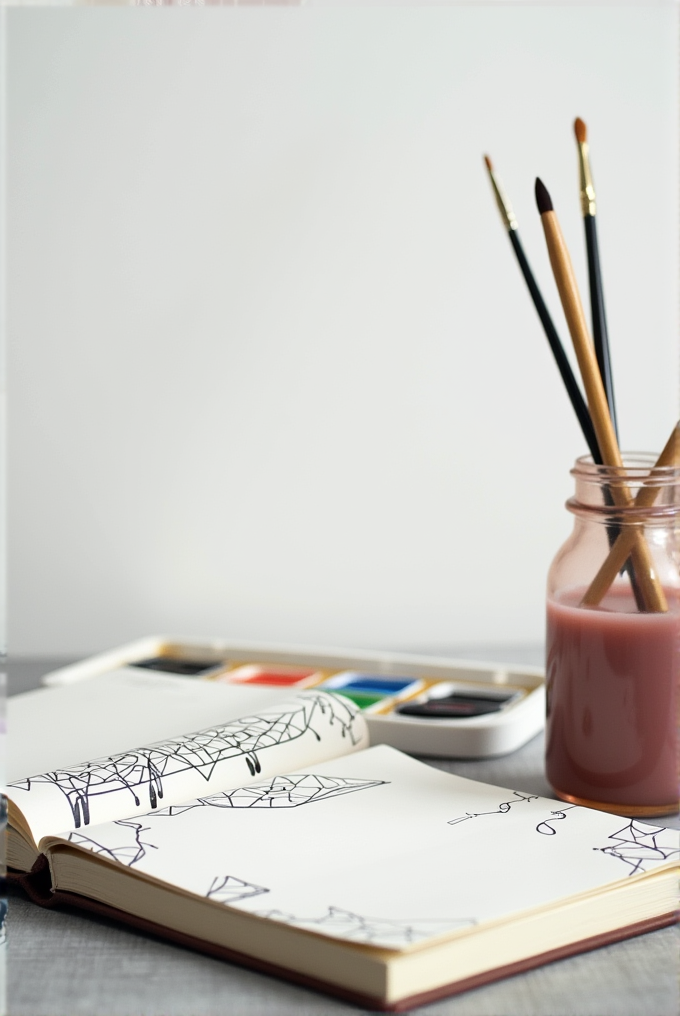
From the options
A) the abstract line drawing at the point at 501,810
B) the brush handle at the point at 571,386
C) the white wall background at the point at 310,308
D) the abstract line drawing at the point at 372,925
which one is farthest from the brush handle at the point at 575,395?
the white wall background at the point at 310,308

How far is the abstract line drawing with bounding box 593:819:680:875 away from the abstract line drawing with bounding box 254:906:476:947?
0.09 meters

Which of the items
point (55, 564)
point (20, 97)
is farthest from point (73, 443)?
point (20, 97)

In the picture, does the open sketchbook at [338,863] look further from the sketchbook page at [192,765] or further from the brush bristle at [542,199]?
the brush bristle at [542,199]

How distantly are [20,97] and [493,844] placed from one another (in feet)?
2.51

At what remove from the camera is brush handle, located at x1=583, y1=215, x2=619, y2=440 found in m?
0.57

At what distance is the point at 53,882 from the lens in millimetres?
455

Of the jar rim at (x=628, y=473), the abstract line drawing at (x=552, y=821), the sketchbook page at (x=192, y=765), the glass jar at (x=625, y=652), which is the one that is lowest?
the abstract line drawing at (x=552, y=821)

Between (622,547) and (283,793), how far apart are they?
0.20m

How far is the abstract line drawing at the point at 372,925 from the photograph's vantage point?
0.36 metres

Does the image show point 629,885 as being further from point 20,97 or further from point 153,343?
point 20,97

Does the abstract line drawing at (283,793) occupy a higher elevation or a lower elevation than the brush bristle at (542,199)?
lower

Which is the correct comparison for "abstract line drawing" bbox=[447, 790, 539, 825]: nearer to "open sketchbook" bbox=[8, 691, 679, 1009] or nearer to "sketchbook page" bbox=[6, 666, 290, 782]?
"open sketchbook" bbox=[8, 691, 679, 1009]

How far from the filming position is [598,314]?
1.88ft

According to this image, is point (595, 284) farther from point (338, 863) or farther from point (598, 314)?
point (338, 863)
